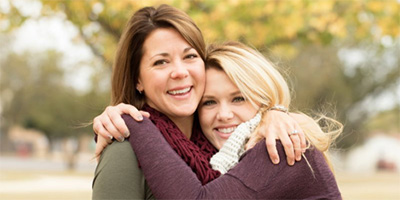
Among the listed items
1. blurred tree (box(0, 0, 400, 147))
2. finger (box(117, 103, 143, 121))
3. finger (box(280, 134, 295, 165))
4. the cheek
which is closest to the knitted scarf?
finger (box(117, 103, 143, 121))

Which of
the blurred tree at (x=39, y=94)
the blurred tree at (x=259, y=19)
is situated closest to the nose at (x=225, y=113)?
the blurred tree at (x=259, y=19)

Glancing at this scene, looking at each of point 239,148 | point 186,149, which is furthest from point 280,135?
point 186,149

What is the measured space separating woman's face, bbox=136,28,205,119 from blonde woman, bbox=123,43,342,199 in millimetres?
220

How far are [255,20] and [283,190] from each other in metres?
7.82

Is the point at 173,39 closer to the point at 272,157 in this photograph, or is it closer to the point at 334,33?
the point at 272,157

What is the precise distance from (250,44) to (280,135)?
1574 mm

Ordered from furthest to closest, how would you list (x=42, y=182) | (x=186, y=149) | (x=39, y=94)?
(x=39, y=94) < (x=42, y=182) < (x=186, y=149)

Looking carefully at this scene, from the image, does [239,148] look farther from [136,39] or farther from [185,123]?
[136,39]

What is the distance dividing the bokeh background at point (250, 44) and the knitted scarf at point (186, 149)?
529mm

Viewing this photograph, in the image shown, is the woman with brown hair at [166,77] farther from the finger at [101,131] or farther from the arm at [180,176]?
the arm at [180,176]

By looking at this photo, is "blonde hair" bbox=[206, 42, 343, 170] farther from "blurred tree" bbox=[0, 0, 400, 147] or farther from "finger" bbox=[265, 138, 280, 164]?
"blurred tree" bbox=[0, 0, 400, 147]

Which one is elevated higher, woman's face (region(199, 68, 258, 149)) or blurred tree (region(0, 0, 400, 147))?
blurred tree (region(0, 0, 400, 147))

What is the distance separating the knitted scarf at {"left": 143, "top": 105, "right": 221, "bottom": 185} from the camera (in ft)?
9.65

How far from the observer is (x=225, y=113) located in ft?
11.2
